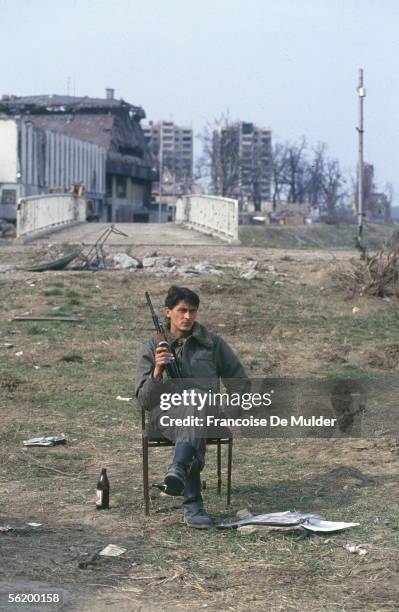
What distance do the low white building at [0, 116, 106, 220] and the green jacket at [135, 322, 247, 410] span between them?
4083 cm

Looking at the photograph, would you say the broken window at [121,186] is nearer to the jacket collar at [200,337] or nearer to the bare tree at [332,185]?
the bare tree at [332,185]

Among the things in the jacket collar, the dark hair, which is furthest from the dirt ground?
the dark hair

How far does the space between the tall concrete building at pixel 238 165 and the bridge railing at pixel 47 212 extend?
43.8 meters

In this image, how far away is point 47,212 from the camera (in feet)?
105

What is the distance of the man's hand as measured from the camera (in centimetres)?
627

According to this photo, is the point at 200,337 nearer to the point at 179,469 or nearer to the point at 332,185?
the point at 179,469

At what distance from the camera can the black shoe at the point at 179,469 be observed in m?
5.89

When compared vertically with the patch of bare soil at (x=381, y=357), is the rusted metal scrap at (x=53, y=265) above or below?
above

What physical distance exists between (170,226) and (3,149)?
1484cm

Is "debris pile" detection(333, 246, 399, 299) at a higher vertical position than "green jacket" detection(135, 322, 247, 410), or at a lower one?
lower

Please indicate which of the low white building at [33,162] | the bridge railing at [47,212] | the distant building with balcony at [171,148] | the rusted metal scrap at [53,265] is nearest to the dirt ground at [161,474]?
the rusted metal scrap at [53,265]

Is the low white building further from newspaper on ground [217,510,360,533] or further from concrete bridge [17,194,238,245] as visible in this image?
newspaper on ground [217,510,360,533]

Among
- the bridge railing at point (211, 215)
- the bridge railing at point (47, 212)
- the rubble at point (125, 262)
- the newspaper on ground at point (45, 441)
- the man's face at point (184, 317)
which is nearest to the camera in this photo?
the man's face at point (184, 317)

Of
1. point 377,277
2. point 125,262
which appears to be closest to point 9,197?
point 125,262
